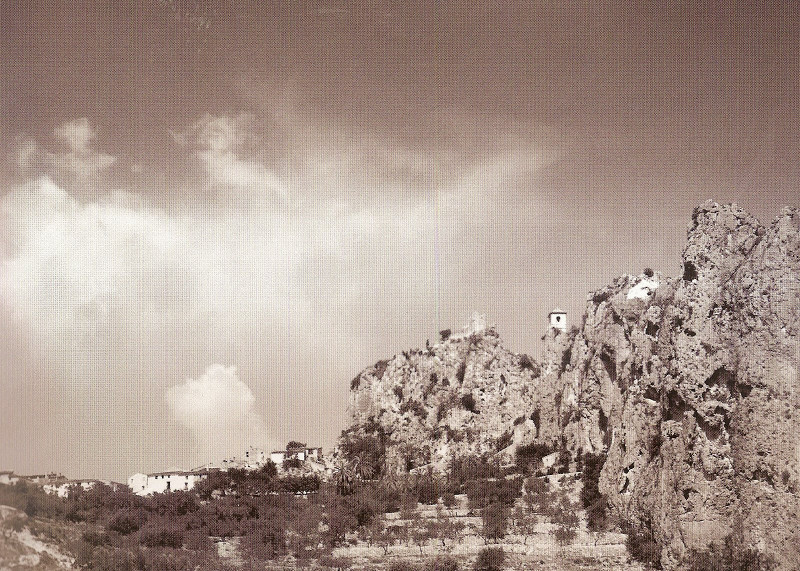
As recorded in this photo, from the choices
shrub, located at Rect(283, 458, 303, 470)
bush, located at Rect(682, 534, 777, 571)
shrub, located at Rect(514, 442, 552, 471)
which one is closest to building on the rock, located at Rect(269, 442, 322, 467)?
shrub, located at Rect(283, 458, 303, 470)

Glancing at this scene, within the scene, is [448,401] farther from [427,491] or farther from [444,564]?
[444,564]

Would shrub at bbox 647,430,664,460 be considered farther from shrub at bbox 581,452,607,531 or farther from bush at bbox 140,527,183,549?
bush at bbox 140,527,183,549

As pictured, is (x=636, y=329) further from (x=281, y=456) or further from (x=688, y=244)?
(x=281, y=456)

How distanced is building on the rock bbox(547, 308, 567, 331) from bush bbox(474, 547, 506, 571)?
120ft

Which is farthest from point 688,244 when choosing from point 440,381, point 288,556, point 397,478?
point 440,381

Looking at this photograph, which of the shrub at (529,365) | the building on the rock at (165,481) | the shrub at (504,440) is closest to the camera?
the shrub at (504,440)

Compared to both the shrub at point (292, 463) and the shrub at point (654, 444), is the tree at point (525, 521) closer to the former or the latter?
the shrub at point (654, 444)

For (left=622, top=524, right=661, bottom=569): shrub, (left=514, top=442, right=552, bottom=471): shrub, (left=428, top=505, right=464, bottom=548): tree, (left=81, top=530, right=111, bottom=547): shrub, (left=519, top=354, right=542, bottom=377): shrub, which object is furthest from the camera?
(left=519, top=354, right=542, bottom=377): shrub

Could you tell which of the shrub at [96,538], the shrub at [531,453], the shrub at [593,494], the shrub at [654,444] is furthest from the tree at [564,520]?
the shrub at [96,538]

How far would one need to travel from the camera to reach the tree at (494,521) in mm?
47466

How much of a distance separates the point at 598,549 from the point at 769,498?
15385mm

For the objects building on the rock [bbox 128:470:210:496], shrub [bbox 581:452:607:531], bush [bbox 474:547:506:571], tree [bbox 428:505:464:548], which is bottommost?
bush [bbox 474:547:506:571]

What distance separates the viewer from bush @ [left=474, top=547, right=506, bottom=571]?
141ft

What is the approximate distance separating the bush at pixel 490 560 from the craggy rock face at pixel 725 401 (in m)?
7.40
